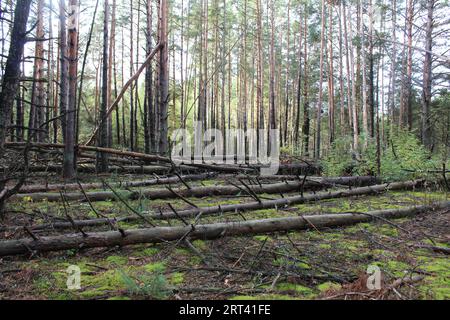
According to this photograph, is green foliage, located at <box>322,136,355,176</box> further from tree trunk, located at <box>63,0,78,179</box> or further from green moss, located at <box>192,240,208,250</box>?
tree trunk, located at <box>63,0,78,179</box>

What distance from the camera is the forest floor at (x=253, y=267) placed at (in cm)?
279

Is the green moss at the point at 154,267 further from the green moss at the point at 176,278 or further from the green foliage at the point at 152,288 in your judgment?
the green foliage at the point at 152,288

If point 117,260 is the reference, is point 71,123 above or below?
above

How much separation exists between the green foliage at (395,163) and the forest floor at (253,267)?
3888mm

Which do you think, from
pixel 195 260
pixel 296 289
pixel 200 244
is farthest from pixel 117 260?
pixel 296 289

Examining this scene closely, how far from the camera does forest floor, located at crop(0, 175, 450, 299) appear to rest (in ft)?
9.17

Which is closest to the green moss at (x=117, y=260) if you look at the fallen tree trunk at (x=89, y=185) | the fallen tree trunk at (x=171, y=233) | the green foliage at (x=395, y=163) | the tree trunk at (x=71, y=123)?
the fallen tree trunk at (x=171, y=233)

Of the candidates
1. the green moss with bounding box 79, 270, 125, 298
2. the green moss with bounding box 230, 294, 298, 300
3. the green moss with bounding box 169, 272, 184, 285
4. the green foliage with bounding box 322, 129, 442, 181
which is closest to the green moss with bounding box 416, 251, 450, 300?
the green moss with bounding box 230, 294, 298, 300

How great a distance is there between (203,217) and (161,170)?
5276 millimetres

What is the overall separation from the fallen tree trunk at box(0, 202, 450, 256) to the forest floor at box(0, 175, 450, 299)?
10 cm

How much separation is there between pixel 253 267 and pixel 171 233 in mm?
1243

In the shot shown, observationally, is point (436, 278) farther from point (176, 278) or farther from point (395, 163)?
point (395, 163)

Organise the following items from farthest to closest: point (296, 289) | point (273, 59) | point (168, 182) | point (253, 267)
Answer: point (273, 59), point (168, 182), point (253, 267), point (296, 289)

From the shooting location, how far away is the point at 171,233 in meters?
4.12
